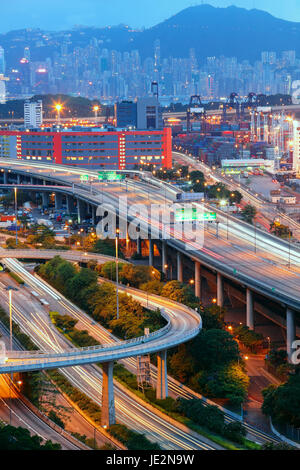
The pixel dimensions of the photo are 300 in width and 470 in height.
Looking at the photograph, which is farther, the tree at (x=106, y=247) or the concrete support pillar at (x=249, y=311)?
the tree at (x=106, y=247)

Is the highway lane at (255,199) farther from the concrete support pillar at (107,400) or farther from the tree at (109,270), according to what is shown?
the concrete support pillar at (107,400)

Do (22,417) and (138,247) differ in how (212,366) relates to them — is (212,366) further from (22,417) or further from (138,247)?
(138,247)

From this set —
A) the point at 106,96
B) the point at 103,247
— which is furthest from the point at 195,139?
the point at 106,96

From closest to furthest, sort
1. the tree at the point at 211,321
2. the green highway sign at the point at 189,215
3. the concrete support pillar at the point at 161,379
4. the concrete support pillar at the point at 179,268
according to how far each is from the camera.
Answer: the concrete support pillar at the point at 161,379 → the tree at the point at 211,321 → the concrete support pillar at the point at 179,268 → the green highway sign at the point at 189,215

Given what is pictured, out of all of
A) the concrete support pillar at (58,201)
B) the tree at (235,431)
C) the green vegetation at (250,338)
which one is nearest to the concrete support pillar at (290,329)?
the green vegetation at (250,338)
